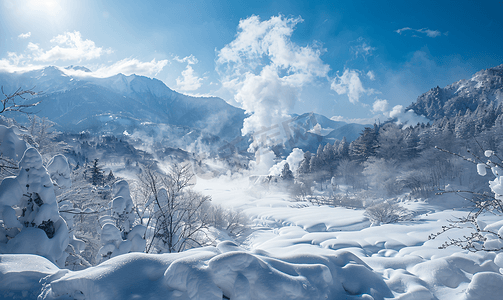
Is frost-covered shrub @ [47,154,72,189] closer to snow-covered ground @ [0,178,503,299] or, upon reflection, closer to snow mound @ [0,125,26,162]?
snow mound @ [0,125,26,162]

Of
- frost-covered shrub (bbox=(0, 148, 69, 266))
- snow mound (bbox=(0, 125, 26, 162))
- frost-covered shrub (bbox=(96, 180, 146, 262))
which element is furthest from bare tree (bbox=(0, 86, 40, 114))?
frost-covered shrub (bbox=(96, 180, 146, 262))

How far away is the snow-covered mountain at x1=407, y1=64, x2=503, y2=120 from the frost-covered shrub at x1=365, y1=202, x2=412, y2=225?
77.2 meters

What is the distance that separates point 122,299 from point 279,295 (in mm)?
1862

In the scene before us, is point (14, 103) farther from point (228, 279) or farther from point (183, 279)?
point (228, 279)

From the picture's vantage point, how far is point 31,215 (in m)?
5.20

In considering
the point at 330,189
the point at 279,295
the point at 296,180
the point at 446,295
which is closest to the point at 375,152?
the point at 330,189

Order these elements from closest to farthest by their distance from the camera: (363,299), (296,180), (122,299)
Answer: (122,299), (363,299), (296,180)

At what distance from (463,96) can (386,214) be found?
115 metres

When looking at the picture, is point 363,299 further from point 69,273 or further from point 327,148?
point 327,148

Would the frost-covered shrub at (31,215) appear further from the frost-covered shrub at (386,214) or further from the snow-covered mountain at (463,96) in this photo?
the snow-covered mountain at (463,96)

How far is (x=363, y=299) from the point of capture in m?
3.18

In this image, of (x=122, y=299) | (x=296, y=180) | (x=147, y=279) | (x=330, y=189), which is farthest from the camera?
(x=296, y=180)

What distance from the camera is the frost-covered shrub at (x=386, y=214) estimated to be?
20.0m

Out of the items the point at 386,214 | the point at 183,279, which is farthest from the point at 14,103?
the point at 386,214
